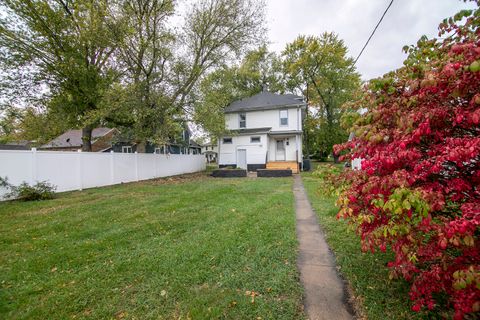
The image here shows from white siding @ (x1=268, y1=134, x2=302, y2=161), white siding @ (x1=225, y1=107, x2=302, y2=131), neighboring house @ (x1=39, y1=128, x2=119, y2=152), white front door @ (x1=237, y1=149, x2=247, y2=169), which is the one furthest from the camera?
neighboring house @ (x1=39, y1=128, x2=119, y2=152)

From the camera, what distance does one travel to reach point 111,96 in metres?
11.5

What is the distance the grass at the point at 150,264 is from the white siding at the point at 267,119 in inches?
550

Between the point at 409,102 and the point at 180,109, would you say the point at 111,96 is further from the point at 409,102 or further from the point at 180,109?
the point at 409,102

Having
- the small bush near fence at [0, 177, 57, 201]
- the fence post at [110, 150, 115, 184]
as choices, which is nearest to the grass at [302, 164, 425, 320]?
the small bush near fence at [0, 177, 57, 201]

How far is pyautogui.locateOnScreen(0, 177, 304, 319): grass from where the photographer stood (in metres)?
2.46

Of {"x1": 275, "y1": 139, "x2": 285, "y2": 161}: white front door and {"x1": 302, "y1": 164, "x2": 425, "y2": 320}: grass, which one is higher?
{"x1": 275, "y1": 139, "x2": 285, "y2": 161}: white front door

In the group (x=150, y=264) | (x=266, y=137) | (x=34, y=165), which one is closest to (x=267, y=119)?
(x=266, y=137)

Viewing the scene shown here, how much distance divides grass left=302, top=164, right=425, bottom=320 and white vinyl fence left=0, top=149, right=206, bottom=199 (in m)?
10.7

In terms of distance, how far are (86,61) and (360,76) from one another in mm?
28577

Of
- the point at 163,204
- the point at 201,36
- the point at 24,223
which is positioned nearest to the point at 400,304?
the point at 163,204

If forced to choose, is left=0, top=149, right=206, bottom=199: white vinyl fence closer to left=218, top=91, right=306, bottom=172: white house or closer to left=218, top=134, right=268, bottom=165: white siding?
left=218, top=134, right=268, bottom=165: white siding

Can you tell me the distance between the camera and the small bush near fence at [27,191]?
26.1 ft

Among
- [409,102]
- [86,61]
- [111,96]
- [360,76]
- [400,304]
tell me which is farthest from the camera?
[360,76]

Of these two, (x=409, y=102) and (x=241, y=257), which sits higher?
(x=409, y=102)
